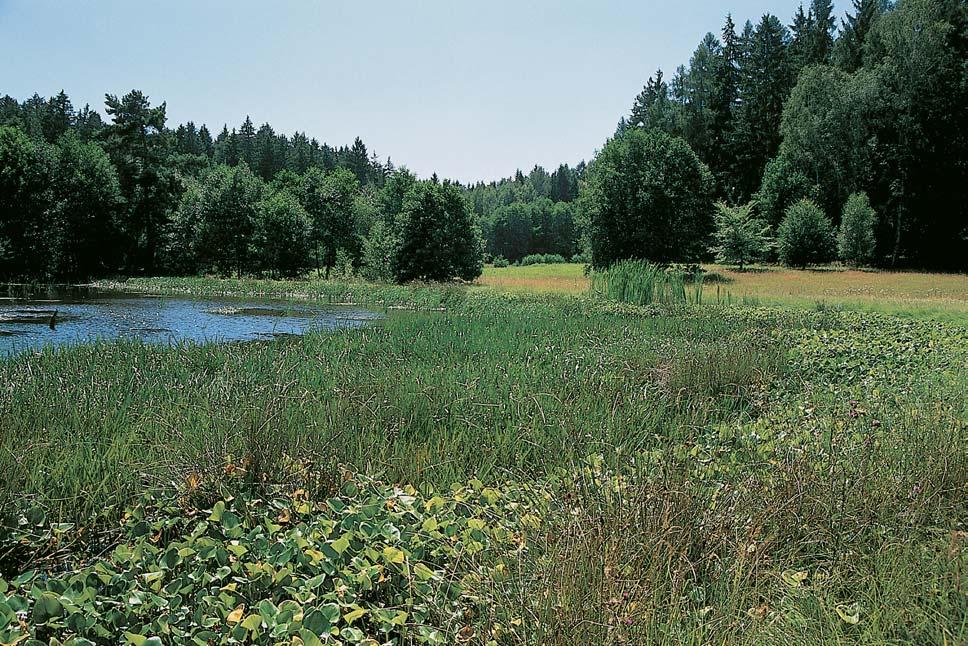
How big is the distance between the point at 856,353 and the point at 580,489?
22.4 ft

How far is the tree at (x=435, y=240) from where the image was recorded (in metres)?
28.2

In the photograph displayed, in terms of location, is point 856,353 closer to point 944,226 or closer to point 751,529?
point 751,529

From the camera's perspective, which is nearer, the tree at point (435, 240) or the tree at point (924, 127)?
the tree at point (435, 240)

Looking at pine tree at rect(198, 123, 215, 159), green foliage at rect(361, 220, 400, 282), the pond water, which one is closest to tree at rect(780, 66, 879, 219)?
green foliage at rect(361, 220, 400, 282)

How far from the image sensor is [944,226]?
3244 cm

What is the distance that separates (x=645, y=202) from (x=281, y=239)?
1949 centimetres

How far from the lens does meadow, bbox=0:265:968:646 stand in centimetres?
215

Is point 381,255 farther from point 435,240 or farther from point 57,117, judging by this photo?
point 57,117

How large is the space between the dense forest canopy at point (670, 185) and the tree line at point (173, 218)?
0.30 feet

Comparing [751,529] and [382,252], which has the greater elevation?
[382,252]

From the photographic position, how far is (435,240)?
28219mm

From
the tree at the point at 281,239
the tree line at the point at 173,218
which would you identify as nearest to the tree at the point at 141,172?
the tree line at the point at 173,218

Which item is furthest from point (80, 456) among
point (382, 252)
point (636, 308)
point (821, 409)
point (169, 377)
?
point (382, 252)

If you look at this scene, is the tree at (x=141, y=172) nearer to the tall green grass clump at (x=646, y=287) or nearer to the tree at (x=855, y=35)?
the tall green grass clump at (x=646, y=287)
